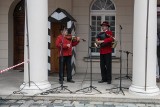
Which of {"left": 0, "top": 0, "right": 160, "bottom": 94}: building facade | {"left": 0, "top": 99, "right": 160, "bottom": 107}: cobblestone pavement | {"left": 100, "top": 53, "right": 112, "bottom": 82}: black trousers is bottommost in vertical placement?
{"left": 0, "top": 99, "right": 160, "bottom": 107}: cobblestone pavement

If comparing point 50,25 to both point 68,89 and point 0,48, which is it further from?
point 68,89

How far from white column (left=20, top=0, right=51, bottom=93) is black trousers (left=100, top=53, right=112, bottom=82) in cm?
187

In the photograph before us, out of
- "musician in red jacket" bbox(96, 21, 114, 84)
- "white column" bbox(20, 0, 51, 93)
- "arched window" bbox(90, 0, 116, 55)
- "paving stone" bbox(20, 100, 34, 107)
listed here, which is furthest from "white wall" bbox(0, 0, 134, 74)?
"paving stone" bbox(20, 100, 34, 107)

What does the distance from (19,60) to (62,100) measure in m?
5.23

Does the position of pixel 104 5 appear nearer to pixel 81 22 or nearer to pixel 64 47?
pixel 81 22

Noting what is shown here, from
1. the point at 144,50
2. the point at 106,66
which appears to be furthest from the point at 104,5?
the point at 144,50

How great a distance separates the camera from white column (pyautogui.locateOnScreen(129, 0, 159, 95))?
8445mm

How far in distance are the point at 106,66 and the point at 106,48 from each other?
0.52 metres

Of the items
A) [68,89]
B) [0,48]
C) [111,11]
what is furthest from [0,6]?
[68,89]

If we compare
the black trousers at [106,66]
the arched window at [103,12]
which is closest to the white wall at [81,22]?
the arched window at [103,12]

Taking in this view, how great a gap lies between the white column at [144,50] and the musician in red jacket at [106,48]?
4.04 feet

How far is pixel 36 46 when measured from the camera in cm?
882

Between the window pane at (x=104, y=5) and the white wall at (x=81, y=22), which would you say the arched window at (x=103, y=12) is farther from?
the white wall at (x=81, y=22)

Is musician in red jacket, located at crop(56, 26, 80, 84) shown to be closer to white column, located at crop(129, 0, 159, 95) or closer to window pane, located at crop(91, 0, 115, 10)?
white column, located at crop(129, 0, 159, 95)
